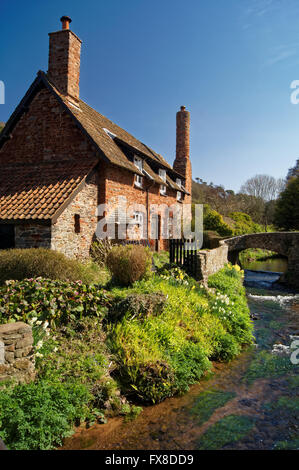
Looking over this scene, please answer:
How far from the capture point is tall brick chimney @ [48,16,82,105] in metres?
13.5

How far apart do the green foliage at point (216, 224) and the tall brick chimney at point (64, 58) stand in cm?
1985

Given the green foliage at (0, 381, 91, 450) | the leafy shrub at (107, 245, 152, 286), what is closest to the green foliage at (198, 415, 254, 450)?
the green foliage at (0, 381, 91, 450)

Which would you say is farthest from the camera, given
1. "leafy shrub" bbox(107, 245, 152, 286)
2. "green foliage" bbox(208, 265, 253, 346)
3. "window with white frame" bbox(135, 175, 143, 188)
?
"window with white frame" bbox(135, 175, 143, 188)

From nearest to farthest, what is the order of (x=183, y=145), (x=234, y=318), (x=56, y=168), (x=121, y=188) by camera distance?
(x=234, y=318), (x=56, y=168), (x=121, y=188), (x=183, y=145)

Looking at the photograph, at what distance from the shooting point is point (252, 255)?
33625 millimetres

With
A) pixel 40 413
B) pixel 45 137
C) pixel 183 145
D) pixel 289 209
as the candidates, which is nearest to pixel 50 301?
pixel 40 413

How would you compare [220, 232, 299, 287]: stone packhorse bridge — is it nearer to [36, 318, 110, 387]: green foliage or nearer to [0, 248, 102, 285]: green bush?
[0, 248, 102, 285]: green bush

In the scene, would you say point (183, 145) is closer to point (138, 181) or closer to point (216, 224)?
point (216, 224)

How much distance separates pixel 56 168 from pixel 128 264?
702cm

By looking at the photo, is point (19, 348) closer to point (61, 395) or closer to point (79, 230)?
point (61, 395)

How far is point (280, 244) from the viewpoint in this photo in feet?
69.0

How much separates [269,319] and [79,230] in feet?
27.3

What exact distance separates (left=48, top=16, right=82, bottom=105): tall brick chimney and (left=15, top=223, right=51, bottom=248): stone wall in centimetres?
694
